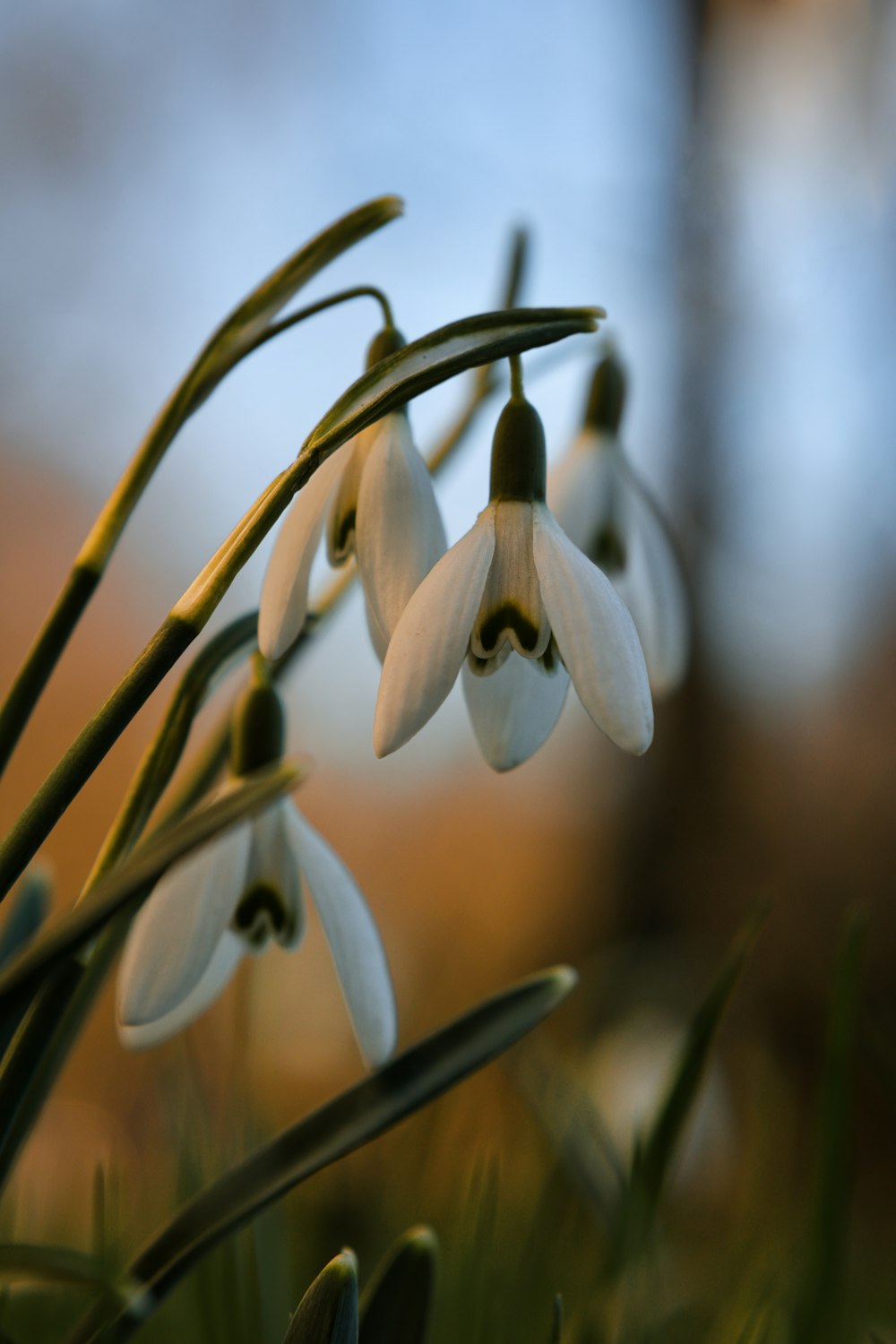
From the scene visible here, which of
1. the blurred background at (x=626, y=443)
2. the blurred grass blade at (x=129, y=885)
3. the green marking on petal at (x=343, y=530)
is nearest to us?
the blurred grass blade at (x=129, y=885)

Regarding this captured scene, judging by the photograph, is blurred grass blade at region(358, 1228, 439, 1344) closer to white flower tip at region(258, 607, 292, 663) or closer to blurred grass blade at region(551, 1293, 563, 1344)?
blurred grass blade at region(551, 1293, 563, 1344)

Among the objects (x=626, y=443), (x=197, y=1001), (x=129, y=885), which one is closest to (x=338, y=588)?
(x=197, y=1001)

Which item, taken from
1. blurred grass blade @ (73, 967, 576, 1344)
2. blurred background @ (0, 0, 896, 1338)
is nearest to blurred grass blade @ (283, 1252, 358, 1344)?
blurred grass blade @ (73, 967, 576, 1344)

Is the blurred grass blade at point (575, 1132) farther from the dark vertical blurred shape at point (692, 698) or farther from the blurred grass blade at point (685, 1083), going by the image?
the dark vertical blurred shape at point (692, 698)

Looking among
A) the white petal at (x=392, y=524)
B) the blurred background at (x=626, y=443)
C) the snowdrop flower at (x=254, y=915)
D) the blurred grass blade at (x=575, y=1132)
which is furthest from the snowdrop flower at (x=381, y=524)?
the blurred background at (x=626, y=443)

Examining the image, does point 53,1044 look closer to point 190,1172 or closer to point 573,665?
point 190,1172

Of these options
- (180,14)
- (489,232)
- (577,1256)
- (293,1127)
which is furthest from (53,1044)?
(180,14)

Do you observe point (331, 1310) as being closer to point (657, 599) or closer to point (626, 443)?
point (657, 599)
